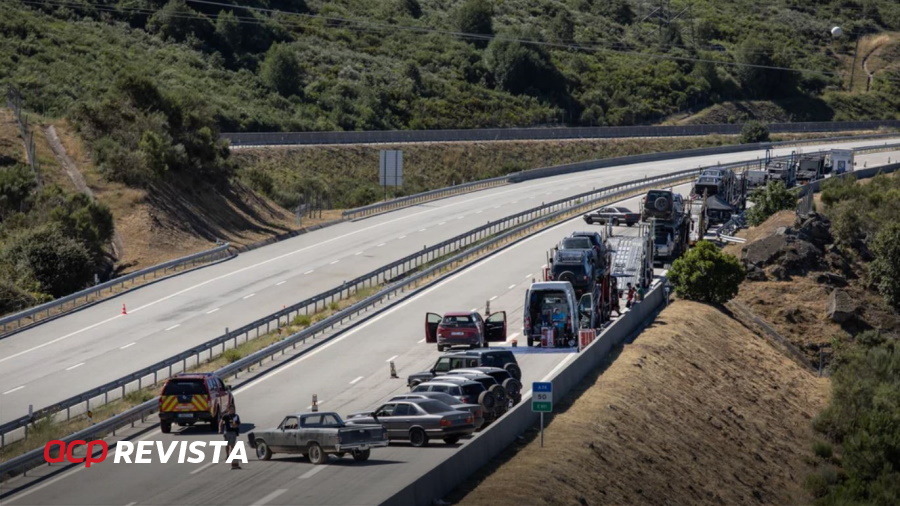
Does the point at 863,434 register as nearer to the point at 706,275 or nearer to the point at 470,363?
the point at 470,363

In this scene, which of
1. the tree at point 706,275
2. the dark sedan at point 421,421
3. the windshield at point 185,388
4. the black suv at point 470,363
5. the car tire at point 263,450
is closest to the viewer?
the car tire at point 263,450

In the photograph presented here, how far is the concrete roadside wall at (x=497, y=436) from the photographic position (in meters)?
24.0

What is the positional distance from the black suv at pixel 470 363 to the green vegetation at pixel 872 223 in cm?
3669

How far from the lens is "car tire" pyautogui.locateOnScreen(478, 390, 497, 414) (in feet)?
103

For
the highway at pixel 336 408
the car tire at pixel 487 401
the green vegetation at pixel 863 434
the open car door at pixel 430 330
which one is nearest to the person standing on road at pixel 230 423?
the highway at pixel 336 408

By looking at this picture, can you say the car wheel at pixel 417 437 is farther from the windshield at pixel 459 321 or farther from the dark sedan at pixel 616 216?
the dark sedan at pixel 616 216

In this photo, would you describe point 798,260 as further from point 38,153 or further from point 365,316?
point 38,153

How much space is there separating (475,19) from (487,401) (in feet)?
421

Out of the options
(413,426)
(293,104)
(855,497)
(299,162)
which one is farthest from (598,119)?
(413,426)

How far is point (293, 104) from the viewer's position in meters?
120

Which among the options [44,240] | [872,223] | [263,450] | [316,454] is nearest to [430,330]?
[263,450]

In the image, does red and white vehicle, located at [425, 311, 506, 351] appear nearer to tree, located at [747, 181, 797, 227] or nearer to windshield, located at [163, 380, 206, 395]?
windshield, located at [163, 380, 206, 395]

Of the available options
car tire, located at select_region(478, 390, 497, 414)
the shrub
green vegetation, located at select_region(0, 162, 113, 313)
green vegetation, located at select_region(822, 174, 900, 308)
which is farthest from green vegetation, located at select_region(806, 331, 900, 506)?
green vegetation, located at select_region(0, 162, 113, 313)

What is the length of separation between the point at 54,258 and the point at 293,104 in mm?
66402
